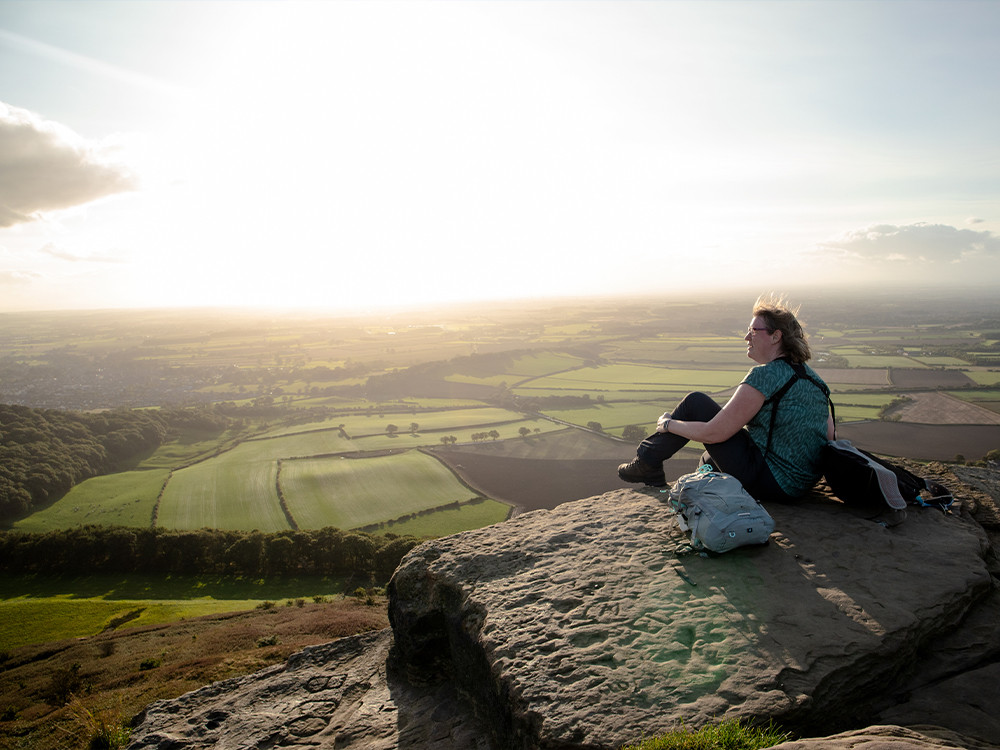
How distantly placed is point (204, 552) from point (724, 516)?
38.7 metres

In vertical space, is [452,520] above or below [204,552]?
below

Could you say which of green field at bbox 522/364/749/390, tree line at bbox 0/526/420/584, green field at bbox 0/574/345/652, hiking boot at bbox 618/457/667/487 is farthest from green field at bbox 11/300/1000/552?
hiking boot at bbox 618/457/667/487

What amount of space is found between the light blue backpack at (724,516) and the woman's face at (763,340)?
1809 mm

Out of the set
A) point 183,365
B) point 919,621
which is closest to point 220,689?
point 919,621

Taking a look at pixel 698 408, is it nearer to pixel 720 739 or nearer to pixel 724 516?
pixel 724 516

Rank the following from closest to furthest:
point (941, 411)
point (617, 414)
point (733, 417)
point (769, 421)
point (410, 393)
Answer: point (733, 417), point (769, 421), point (941, 411), point (617, 414), point (410, 393)

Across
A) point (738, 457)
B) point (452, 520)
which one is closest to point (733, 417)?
point (738, 457)

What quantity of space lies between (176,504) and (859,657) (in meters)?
53.8

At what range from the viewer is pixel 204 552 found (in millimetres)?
34719

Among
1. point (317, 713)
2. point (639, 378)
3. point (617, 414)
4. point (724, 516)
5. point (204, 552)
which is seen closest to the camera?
point (724, 516)

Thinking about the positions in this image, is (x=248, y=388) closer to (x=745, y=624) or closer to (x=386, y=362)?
(x=386, y=362)

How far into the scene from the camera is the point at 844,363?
75.9 meters

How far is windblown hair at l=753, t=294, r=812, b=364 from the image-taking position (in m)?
6.39

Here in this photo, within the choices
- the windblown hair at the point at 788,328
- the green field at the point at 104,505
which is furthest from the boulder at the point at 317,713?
the green field at the point at 104,505
